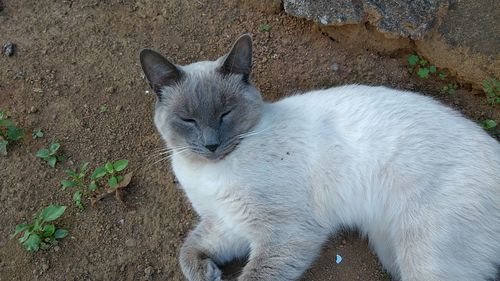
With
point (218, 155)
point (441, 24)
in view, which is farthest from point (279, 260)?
point (441, 24)

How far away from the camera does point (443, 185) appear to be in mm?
3057

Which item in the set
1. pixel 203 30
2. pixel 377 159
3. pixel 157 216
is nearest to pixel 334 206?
pixel 377 159

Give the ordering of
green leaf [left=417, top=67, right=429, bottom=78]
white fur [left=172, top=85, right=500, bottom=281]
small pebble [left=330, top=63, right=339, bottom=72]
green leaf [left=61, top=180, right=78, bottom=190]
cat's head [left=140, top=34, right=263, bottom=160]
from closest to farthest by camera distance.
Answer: white fur [left=172, top=85, right=500, bottom=281]
cat's head [left=140, top=34, right=263, bottom=160]
green leaf [left=61, top=180, right=78, bottom=190]
green leaf [left=417, top=67, right=429, bottom=78]
small pebble [left=330, top=63, right=339, bottom=72]

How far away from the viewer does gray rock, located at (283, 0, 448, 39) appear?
153 inches

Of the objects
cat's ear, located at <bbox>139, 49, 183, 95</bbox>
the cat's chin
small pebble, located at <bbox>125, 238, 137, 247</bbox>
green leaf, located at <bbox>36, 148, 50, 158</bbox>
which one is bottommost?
small pebble, located at <bbox>125, 238, 137, 247</bbox>

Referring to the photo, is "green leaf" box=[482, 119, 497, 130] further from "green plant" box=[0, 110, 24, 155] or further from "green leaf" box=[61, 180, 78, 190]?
"green plant" box=[0, 110, 24, 155]

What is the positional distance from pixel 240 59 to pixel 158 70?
54 centimetres

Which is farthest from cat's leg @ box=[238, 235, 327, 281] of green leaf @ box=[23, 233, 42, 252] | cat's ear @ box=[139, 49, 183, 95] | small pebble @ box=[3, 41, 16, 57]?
small pebble @ box=[3, 41, 16, 57]

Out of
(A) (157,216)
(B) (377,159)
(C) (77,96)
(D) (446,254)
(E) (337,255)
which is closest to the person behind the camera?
(D) (446,254)

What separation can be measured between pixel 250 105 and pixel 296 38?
1.39 m

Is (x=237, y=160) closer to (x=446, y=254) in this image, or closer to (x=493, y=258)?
(x=446, y=254)

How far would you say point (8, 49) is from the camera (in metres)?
4.37

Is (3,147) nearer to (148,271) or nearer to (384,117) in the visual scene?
(148,271)

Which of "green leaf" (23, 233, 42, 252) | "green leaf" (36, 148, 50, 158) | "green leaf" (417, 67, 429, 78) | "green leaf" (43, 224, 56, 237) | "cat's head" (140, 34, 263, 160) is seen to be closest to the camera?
"cat's head" (140, 34, 263, 160)
